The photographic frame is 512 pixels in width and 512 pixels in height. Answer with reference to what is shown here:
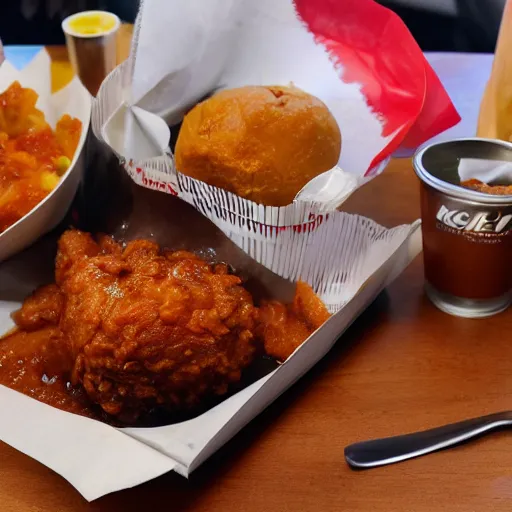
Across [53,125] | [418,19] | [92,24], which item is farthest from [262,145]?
[418,19]

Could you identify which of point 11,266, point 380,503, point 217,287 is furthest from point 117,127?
point 380,503

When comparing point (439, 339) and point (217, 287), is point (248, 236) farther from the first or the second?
point (439, 339)

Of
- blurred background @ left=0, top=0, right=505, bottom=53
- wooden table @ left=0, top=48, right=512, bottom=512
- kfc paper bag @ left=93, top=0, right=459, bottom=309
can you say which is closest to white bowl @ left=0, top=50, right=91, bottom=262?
kfc paper bag @ left=93, top=0, right=459, bottom=309

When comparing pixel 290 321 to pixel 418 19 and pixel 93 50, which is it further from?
pixel 418 19

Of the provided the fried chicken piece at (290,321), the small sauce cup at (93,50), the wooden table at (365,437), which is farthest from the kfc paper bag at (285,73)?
the small sauce cup at (93,50)

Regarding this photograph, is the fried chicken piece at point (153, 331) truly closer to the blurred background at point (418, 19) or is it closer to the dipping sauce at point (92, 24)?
the dipping sauce at point (92, 24)

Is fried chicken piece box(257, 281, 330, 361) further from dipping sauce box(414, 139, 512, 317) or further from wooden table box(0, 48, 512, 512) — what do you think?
dipping sauce box(414, 139, 512, 317)

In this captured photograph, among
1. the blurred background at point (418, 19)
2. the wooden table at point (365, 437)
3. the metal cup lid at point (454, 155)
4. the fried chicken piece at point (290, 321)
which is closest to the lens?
the wooden table at point (365, 437)
